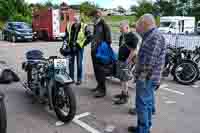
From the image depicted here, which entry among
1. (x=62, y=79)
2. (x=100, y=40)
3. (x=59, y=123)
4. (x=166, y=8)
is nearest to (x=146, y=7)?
(x=166, y=8)

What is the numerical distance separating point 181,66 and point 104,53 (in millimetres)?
2699

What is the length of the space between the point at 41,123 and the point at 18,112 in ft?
2.52

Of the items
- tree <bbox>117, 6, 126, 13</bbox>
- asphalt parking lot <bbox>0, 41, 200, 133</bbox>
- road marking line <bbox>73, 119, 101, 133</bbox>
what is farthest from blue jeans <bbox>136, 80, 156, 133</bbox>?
tree <bbox>117, 6, 126, 13</bbox>

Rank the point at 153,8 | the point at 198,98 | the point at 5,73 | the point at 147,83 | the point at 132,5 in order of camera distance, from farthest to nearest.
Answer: the point at 132,5 → the point at 153,8 → the point at 5,73 → the point at 198,98 → the point at 147,83

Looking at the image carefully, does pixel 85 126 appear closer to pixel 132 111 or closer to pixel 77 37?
pixel 132 111

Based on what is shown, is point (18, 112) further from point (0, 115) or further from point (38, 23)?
point (38, 23)

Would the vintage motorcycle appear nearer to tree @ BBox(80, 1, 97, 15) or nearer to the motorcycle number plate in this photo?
the motorcycle number plate

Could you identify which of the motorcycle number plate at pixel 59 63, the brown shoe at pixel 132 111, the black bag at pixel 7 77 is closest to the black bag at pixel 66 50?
the black bag at pixel 7 77

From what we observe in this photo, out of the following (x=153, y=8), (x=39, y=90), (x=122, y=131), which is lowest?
(x=122, y=131)

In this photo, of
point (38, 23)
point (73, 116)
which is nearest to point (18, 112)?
point (73, 116)

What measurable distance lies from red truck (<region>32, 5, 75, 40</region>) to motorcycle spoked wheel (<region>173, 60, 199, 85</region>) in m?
16.1

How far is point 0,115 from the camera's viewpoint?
3938 millimetres

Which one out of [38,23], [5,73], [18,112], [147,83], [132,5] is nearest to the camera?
[147,83]

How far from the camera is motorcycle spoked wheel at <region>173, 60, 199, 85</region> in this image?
8102 millimetres
